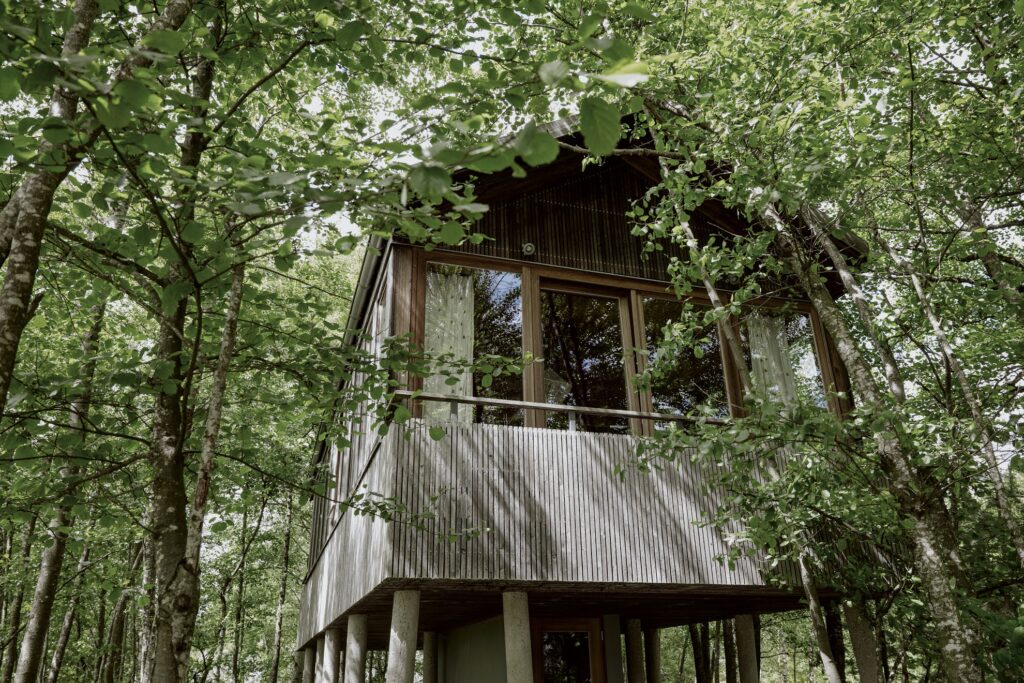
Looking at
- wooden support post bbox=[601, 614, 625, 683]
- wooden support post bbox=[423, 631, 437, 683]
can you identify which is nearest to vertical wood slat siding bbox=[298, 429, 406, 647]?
wooden support post bbox=[423, 631, 437, 683]

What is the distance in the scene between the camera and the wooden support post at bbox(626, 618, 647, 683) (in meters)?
11.1

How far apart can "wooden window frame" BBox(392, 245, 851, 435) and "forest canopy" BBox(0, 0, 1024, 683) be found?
0.57m

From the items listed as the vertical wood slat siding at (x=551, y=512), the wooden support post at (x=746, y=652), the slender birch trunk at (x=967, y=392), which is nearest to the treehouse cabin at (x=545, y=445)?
the vertical wood slat siding at (x=551, y=512)

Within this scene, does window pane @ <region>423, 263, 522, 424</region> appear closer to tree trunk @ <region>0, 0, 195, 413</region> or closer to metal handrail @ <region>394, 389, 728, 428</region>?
metal handrail @ <region>394, 389, 728, 428</region>

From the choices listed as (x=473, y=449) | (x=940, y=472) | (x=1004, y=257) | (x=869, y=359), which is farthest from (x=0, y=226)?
(x=869, y=359)

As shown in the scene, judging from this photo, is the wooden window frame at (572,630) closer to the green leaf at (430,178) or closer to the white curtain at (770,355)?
the white curtain at (770,355)

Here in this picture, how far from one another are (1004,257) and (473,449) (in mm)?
7288

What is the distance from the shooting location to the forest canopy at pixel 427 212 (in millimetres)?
2799

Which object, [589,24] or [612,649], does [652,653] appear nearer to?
[612,649]

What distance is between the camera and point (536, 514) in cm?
645

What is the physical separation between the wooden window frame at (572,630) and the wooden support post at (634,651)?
2.37m

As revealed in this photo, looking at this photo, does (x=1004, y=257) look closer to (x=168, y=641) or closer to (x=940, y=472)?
(x=940, y=472)

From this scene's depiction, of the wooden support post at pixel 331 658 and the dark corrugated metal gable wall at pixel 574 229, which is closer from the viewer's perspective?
the dark corrugated metal gable wall at pixel 574 229

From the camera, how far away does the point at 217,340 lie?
558cm
